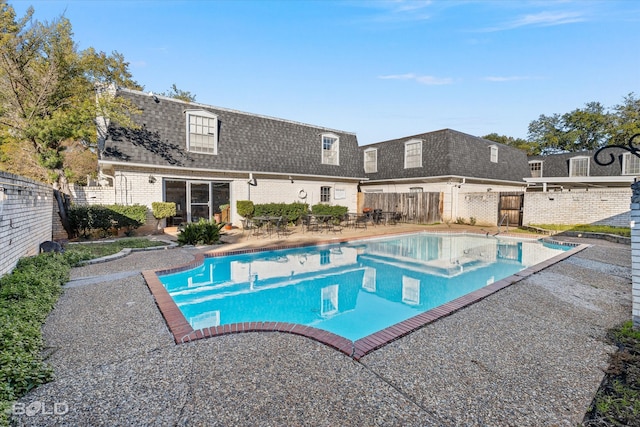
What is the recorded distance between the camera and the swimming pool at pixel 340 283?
5.19m

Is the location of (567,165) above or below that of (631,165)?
above

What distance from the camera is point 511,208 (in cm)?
1692

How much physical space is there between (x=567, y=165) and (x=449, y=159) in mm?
13717

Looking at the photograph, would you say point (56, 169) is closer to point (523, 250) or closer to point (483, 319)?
point (483, 319)

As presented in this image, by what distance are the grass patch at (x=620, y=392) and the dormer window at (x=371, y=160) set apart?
64.1ft

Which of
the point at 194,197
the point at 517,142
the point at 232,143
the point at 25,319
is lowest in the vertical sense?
the point at 25,319

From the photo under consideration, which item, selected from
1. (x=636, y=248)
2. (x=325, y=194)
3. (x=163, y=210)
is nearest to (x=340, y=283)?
(x=636, y=248)

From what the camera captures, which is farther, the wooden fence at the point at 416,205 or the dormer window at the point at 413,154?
the dormer window at the point at 413,154

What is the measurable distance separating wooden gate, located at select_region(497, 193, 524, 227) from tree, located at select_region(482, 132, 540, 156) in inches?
1051

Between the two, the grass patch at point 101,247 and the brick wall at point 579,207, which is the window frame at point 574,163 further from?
the grass patch at point 101,247

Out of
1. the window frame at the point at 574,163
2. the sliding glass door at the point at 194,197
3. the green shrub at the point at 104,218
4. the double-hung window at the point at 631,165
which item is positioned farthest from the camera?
the window frame at the point at 574,163

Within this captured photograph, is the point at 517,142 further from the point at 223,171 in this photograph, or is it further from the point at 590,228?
the point at 223,171

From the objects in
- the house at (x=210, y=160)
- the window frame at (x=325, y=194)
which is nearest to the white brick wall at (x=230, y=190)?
the house at (x=210, y=160)

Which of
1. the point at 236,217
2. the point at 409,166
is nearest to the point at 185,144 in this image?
the point at 236,217
